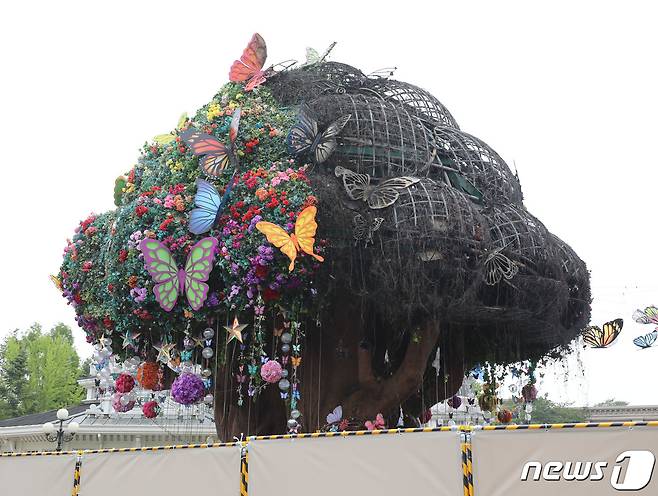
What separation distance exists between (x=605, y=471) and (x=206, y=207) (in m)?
7.99

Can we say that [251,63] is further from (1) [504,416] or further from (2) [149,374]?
(1) [504,416]

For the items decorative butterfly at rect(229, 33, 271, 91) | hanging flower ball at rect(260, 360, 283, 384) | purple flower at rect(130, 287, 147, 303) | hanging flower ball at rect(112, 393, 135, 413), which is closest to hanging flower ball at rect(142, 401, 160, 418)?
hanging flower ball at rect(112, 393, 135, 413)

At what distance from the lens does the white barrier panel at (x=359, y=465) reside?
6.07 metres

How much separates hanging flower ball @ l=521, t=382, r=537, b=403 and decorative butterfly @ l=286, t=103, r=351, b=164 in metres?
6.73

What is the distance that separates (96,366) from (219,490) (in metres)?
7.57

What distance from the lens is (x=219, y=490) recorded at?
755 cm

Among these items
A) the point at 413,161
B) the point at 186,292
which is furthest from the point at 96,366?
the point at 413,161

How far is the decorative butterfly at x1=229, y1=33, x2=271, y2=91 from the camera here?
1385cm

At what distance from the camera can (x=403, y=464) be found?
20.6 feet

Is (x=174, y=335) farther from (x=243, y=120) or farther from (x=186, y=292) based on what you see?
(x=243, y=120)

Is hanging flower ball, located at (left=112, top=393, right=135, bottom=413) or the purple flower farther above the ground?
the purple flower

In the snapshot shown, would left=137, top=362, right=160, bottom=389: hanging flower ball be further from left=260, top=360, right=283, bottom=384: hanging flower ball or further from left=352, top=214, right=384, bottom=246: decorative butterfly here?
left=352, top=214, right=384, bottom=246: decorative butterfly

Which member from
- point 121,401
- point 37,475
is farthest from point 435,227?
point 121,401

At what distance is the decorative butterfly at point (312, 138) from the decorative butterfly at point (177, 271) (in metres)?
2.09
